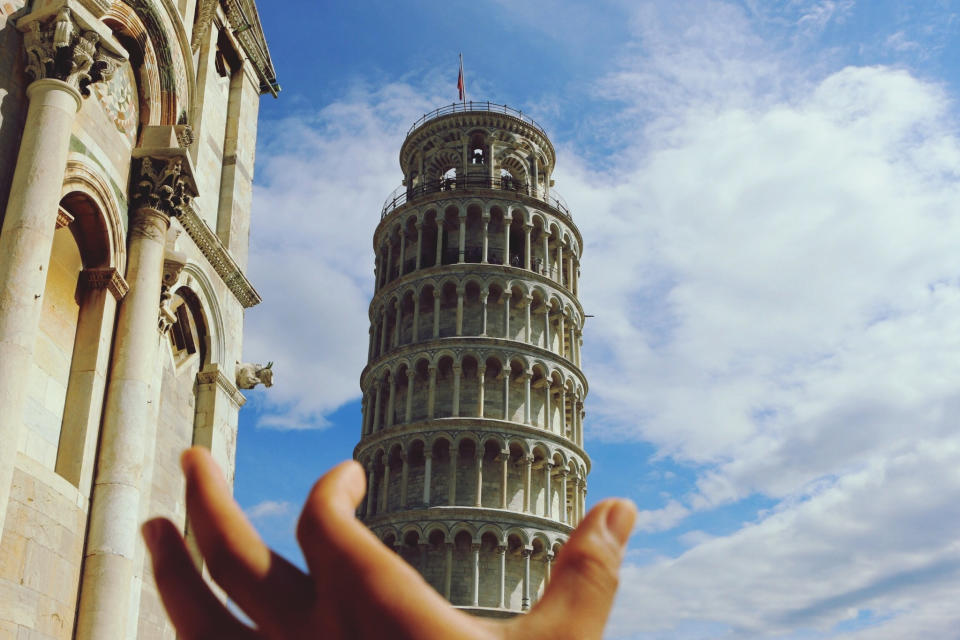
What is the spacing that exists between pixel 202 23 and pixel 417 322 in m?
31.0

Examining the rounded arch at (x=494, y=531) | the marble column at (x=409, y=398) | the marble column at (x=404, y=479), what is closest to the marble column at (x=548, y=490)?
the rounded arch at (x=494, y=531)

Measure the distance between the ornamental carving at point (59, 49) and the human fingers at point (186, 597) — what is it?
8445 millimetres

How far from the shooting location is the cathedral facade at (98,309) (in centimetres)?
904

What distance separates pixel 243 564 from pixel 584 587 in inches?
35.8

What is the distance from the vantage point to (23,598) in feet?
29.7

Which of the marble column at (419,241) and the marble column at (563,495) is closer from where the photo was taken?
the marble column at (563,495)

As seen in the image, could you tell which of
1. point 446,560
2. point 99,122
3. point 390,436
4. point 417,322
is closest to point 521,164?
point 417,322

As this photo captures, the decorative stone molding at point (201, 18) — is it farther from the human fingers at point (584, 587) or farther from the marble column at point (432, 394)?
the marble column at point (432, 394)

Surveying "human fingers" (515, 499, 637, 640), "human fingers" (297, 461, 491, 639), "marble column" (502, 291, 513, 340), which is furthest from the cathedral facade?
"marble column" (502, 291, 513, 340)

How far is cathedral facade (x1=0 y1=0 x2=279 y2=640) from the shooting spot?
29.7 feet

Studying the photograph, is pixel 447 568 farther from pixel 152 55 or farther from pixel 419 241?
pixel 152 55

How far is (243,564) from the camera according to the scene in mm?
2564

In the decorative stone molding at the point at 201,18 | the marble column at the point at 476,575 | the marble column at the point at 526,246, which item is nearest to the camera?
the decorative stone molding at the point at 201,18

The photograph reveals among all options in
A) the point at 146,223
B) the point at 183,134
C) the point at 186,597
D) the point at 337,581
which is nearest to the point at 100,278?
the point at 146,223
